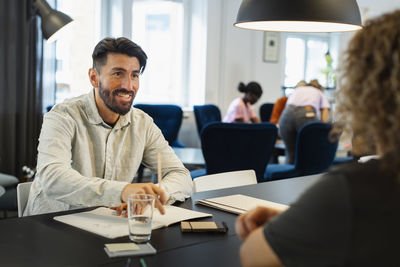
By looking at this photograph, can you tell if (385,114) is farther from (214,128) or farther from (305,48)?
(305,48)

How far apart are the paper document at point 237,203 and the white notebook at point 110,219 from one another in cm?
12

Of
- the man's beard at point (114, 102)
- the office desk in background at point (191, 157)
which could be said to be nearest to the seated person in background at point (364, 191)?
the man's beard at point (114, 102)

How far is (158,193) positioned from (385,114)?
3.08 ft

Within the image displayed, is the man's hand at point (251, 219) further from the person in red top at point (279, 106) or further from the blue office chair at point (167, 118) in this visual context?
the person in red top at point (279, 106)

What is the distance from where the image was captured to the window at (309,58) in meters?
8.36

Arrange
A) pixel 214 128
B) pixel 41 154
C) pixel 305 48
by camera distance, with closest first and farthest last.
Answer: pixel 41 154 → pixel 214 128 → pixel 305 48

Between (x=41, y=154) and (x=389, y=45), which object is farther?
(x=41, y=154)

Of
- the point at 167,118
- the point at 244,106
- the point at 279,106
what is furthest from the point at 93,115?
the point at 244,106

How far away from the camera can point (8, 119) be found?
479 centimetres

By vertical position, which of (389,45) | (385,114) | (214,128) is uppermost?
(389,45)

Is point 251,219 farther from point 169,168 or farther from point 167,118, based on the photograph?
point 167,118

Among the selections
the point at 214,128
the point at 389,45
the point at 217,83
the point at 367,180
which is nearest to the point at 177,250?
the point at 367,180

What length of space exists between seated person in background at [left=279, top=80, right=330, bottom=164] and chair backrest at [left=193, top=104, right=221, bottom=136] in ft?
3.97

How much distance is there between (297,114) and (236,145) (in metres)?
1.38
